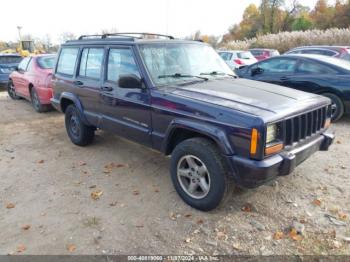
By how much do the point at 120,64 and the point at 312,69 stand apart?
4.80 metres

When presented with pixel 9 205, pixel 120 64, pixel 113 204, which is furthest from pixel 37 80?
pixel 113 204

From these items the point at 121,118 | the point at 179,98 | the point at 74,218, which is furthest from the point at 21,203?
the point at 179,98

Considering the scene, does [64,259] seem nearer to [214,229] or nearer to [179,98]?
[214,229]

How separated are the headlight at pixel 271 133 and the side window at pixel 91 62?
9.49 feet

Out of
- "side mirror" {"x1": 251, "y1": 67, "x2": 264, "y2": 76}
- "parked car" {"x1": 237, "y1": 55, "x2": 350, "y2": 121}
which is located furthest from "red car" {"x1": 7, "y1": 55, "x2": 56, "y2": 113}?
"parked car" {"x1": 237, "y1": 55, "x2": 350, "y2": 121}

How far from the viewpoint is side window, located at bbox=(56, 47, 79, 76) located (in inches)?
221

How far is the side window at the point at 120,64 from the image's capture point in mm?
4227

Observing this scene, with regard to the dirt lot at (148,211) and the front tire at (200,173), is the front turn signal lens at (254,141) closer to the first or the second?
the front tire at (200,173)

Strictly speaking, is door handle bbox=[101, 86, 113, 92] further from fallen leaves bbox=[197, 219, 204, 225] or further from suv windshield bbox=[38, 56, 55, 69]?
suv windshield bbox=[38, 56, 55, 69]

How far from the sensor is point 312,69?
7.19m

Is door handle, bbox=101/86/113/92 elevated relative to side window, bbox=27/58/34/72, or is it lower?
lower

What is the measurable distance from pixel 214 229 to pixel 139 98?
1.88 metres

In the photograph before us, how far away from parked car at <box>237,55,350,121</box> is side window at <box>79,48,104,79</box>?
417 centimetres

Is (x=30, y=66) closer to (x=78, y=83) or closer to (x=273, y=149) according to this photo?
(x=78, y=83)
